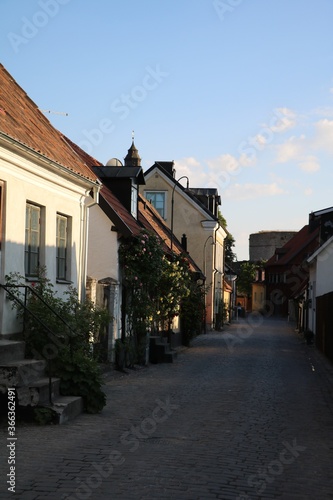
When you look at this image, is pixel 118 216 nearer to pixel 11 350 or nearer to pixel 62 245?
pixel 62 245

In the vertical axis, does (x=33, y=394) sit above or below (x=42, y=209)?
below

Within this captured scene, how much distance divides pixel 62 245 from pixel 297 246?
7663 cm

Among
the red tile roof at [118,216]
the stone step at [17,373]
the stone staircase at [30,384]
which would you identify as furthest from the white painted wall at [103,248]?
the stone step at [17,373]

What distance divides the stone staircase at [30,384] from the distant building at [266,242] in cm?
10230

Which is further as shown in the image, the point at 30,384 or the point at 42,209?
the point at 42,209

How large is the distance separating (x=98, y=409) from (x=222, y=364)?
36.5 ft

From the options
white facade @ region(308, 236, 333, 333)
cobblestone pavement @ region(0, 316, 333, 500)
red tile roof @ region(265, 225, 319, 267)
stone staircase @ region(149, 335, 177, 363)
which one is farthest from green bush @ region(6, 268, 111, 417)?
red tile roof @ region(265, 225, 319, 267)

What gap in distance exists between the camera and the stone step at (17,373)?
978 cm

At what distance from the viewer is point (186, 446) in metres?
8.97

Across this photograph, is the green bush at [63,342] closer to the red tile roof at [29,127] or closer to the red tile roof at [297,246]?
the red tile roof at [29,127]

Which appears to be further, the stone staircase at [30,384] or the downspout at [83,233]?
the downspout at [83,233]

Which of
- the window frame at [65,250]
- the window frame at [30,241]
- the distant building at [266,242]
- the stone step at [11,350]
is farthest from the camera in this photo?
the distant building at [266,242]

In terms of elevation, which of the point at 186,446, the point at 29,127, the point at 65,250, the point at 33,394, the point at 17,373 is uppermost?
the point at 29,127

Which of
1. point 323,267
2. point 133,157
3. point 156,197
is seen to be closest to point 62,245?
point 323,267
